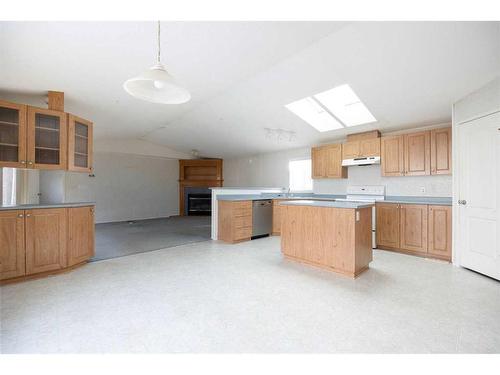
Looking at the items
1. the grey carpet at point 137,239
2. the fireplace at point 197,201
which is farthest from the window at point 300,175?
the fireplace at point 197,201

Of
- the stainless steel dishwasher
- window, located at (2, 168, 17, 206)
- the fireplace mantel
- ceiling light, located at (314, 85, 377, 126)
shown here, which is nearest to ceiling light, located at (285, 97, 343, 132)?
ceiling light, located at (314, 85, 377, 126)

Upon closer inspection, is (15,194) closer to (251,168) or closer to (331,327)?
(331,327)

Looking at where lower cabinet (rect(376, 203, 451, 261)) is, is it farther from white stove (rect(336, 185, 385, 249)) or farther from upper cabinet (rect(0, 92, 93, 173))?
upper cabinet (rect(0, 92, 93, 173))

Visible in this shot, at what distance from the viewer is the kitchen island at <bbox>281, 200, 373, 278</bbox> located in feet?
9.32

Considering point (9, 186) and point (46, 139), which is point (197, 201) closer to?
point (46, 139)

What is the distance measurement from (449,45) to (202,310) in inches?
142

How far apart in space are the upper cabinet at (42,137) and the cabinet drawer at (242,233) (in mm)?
2797

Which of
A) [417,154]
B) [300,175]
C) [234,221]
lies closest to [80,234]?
[234,221]

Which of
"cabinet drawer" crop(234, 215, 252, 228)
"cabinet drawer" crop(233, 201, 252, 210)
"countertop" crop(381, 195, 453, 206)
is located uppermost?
"countertop" crop(381, 195, 453, 206)

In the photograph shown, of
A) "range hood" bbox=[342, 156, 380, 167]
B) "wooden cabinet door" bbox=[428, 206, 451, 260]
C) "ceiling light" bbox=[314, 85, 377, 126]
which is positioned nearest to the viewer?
"wooden cabinet door" bbox=[428, 206, 451, 260]

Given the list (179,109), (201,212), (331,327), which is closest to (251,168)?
(201,212)

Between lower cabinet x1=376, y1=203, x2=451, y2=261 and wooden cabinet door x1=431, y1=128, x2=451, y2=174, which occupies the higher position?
wooden cabinet door x1=431, y1=128, x2=451, y2=174

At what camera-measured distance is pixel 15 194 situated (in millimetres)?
2941

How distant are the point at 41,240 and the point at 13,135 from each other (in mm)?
1315
